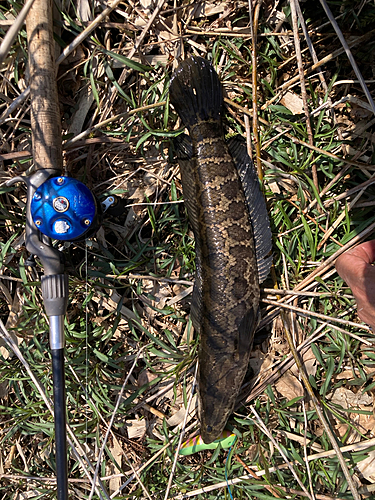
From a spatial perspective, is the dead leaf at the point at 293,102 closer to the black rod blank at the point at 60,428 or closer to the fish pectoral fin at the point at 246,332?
→ the fish pectoral fin at the point at 246,332

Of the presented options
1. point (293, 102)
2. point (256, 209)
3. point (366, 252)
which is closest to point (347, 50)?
point (293, 102)

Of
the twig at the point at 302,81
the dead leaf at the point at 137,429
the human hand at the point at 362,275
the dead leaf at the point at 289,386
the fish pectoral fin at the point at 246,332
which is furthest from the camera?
the dead leaf at the point at 137,429

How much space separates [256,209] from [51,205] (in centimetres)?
161

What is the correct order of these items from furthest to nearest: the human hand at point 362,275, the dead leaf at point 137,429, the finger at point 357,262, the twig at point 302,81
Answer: the dead leaf at point 137,429 → the twig at point 302,81 → the finger at point 357,262 → the human hand at point 362,275

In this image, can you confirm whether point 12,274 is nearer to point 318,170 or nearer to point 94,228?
point 94,228

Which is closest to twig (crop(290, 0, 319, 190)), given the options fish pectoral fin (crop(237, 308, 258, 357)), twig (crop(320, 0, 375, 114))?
twig (crop(320, 0, 375, 114))

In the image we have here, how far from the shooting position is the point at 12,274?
135 inches

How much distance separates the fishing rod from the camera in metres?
2.53

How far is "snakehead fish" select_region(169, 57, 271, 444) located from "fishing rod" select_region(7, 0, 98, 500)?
2.97 ft

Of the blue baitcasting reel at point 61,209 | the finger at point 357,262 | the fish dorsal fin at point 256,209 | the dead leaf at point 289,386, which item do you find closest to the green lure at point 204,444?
the dead leaf at point 289,386

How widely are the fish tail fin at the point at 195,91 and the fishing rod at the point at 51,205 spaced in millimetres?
957

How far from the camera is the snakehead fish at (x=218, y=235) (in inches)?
118

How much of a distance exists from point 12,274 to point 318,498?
3298 mm

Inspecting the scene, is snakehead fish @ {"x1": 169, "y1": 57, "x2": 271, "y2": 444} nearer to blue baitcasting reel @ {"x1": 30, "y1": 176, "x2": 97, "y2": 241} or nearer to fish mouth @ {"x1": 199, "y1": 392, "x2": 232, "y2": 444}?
fish mouth @ {"x1": 199, "y1": 392, "x2": 232, "y2": 444}
